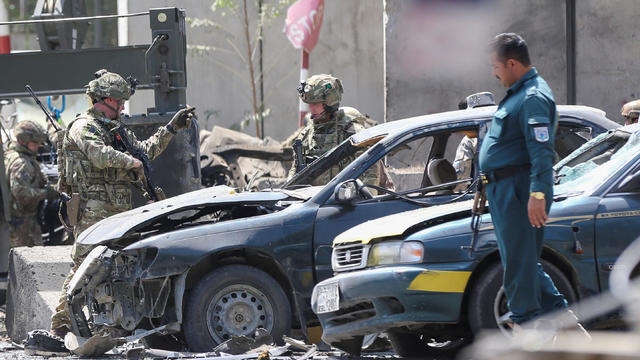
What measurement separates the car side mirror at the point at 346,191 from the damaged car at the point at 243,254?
0.02 meters

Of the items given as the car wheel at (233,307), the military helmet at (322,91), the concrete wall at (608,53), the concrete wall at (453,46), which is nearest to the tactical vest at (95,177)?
the military helmet at (322,91)

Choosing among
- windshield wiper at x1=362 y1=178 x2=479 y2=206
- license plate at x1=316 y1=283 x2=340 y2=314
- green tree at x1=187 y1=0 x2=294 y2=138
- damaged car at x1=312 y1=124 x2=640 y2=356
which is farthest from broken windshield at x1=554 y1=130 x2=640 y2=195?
green tree at x1=187 y1=0 x2=294 y2=138

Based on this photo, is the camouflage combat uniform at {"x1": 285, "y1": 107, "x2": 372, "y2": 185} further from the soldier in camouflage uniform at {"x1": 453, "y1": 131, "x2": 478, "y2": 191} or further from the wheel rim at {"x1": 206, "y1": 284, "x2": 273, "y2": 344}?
the wheel rim at {"x1": 206, "y1": 284, "x2": 273, "y2": 344}

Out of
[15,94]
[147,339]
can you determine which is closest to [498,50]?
[147,339]

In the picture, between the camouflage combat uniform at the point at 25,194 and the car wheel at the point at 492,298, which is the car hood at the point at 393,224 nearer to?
the car wheel at the point at 492,298

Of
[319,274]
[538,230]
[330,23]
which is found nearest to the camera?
[538,230]

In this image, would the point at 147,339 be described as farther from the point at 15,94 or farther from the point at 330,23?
the point at 330,23

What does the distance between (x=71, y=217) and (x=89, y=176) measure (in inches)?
14.7

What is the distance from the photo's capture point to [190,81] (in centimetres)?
2073

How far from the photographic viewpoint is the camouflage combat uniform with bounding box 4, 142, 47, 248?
43.2 ft

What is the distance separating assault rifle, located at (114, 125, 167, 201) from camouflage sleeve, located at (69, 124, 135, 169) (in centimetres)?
24

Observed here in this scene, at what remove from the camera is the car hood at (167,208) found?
307 inches

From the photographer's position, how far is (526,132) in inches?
236

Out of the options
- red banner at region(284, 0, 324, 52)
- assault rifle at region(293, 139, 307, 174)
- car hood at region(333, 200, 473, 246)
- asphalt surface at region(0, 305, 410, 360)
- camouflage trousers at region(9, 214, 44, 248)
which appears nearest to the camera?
car hood at region(333, 200, 473, 246)
